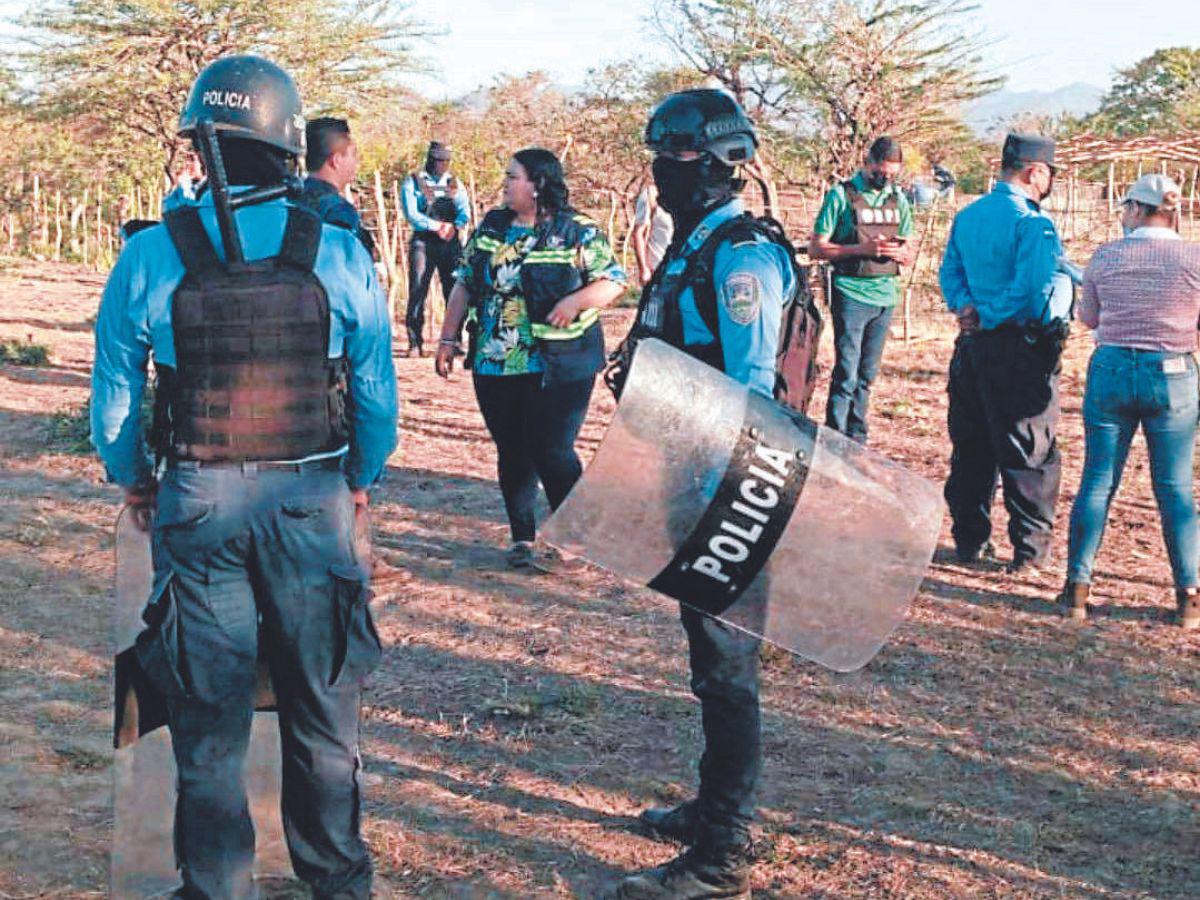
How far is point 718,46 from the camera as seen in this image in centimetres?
1853

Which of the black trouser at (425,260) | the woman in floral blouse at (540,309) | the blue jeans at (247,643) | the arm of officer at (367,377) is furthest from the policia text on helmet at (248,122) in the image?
the black trouser at (425,260)

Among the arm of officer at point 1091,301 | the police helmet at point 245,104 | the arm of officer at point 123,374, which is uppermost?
the police helmet at point 245,104

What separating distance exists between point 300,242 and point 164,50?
16.0 m

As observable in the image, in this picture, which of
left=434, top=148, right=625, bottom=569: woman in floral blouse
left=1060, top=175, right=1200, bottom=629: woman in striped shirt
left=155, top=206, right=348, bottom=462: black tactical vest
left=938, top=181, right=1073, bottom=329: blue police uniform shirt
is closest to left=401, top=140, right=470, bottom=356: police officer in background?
left=434, top=148, right=625, bottom=569: woman in floral blouse

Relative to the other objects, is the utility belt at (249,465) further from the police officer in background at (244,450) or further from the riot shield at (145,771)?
the riot shield at (145,771)

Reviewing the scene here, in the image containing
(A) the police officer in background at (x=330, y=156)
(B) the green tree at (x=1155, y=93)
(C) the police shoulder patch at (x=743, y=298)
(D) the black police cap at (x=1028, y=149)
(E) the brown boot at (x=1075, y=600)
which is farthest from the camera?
(B) the green tree at (x=1155, y=93)

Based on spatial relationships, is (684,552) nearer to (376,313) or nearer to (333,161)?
(376,313)

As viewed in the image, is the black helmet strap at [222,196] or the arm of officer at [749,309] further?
the arm of officer at [749,309]

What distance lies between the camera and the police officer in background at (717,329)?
3.13 meters

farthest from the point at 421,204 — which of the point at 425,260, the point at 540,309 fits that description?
the point at 540,309

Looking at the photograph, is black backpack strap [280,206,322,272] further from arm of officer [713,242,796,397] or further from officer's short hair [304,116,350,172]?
officer's short hair [304,116,350,172]

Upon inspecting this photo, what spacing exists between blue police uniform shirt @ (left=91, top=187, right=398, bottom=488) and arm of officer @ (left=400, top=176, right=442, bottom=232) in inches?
359

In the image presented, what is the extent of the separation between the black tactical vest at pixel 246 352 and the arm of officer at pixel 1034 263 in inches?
155

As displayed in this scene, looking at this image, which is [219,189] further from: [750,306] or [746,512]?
[746,512]
